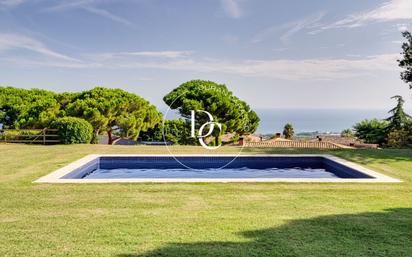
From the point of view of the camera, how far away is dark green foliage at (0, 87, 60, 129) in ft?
98.0

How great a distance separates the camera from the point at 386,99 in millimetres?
37844

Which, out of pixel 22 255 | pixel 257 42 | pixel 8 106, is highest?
pixel 257 42

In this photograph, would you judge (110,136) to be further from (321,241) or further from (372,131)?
(321,241)

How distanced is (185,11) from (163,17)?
3481 millimetres

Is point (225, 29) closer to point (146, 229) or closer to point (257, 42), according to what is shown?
point (257, 42)

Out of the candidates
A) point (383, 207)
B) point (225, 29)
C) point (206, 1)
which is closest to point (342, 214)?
point (383, 207)

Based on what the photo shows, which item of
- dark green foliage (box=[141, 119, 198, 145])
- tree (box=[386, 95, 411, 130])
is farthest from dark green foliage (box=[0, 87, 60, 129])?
tree (box=[386, 95, 411, 130])

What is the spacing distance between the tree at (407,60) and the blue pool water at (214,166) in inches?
283

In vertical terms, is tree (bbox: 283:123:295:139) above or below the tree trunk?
above

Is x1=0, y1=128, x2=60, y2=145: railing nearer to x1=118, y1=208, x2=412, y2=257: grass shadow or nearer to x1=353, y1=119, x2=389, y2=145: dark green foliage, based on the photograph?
x1=118, y1=208, x2=412, y2=257: grass shadow

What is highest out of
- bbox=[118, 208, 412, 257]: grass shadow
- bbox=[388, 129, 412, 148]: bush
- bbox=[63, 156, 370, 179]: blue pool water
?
bbox=[388, 129, 412, 148]: bush

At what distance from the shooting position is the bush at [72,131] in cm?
1878

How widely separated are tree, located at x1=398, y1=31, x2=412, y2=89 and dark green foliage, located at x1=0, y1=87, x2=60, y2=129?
24.0m

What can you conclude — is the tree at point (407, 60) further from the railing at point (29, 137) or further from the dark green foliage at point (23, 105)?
the dark green foliage at point (23, 105)
